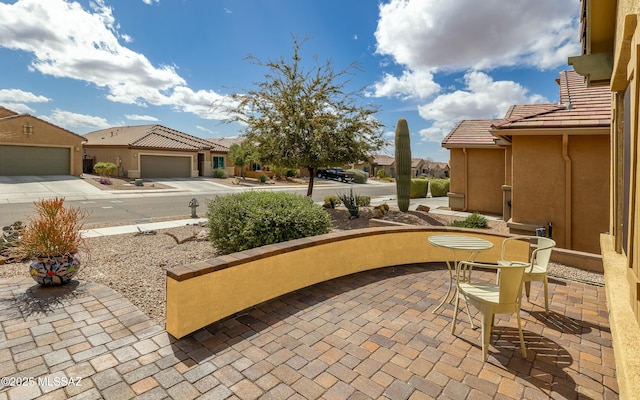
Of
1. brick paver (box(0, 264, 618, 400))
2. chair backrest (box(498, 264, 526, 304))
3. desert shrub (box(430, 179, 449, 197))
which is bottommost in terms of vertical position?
brick paver (box(0, 264, 618, 400))

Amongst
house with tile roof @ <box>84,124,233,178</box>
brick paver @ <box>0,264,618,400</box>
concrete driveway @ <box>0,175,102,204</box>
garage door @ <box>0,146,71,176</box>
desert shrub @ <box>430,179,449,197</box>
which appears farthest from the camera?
house with tile roof @ <box>84,124,233,178</box>

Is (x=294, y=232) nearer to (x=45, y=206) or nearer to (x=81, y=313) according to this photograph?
(x=81, y=313)

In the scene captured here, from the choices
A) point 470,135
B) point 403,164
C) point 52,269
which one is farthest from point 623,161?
point 470,135

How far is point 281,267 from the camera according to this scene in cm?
491

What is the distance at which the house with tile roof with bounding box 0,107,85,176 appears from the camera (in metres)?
25.5

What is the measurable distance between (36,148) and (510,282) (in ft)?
112

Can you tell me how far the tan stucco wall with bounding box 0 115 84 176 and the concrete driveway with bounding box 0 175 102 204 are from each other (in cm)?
219

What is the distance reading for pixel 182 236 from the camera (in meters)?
9.23

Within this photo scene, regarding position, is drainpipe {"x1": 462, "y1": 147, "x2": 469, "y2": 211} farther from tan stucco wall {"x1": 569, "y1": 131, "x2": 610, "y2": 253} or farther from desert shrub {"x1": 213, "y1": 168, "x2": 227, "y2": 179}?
desert shrub {"x1": 213, "y1": 168, "x2": 227, "y2": 179}

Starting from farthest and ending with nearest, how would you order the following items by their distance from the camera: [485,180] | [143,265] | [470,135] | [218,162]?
[218,162] → [470,135] → [485,180] → [143,265]

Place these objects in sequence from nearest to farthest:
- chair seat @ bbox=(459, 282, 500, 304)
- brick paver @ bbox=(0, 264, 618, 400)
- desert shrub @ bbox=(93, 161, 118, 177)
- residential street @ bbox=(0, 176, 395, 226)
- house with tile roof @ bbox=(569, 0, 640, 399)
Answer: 1. house with tile roof @ bbox=(569, 0, 640, 399)
2. brick paver @ bbox=(0, 264, 618, 400)
3. chair seat @ bbox=(459, 282, 500, 304)
4. residential street @ bbox=(0, 176, 395, 226)
5. desert shrub @ bbox=(93, 161, 118, 177)

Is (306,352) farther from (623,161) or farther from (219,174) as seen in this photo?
(219,174)

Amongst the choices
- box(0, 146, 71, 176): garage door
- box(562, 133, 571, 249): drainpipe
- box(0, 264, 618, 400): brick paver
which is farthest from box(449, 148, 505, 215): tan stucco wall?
box(0, 146, 71, 176): garage door

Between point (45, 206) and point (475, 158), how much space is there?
54.7 feet
